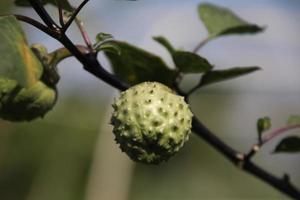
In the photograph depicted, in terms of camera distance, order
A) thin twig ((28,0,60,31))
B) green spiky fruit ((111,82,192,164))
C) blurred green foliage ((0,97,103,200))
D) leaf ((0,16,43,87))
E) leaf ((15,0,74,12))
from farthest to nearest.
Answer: blurred green foliage ((0,97,103,200))
leaf ((15,0,74,12))
green spiky fruit ((111,82,192,164))
thin twig ((28,0,60,31))
leaf ((0,16,43,87))

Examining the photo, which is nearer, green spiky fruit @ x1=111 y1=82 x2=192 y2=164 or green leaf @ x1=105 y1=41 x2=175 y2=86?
green spiky fruit @ x1=111 y1=82 x2=192 y2=164

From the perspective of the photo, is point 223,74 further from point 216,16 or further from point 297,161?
point 297,161

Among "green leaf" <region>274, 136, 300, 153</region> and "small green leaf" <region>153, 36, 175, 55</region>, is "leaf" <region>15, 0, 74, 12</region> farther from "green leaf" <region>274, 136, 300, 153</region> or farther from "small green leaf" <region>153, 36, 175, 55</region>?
"green leaf" <region>274, 136, 300, 153</region>

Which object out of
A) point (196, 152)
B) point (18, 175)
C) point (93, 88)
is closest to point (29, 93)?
point (18, 175)

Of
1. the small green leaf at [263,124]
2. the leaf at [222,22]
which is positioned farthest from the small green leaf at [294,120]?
the leaf at [222,22]

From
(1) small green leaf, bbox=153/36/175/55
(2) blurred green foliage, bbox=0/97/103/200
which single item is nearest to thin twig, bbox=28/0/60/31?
(1) small green leaf, bbox=153/36/175/55
